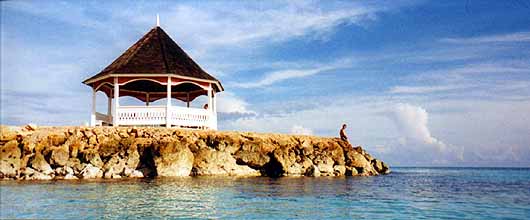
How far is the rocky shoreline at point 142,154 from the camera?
17.2 metres

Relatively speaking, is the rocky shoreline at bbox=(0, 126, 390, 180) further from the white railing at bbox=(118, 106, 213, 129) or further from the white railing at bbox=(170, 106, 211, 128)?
the white railing at bbox=(170, 106, 211, 128)

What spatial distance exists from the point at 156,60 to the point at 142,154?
5.91 m

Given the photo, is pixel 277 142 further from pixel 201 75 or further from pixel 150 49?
pixel 150 49

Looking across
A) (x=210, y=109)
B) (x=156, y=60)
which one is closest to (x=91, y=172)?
(x=156, y=60)

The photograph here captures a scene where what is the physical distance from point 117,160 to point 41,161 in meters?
2.72

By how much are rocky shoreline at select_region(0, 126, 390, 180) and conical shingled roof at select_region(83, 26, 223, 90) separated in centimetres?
371

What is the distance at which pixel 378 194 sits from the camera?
43.3ft

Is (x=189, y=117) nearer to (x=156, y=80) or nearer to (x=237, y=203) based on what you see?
(x=156, y=80)

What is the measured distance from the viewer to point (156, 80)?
71.8 feet

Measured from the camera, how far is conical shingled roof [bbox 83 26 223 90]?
A: 21.9m

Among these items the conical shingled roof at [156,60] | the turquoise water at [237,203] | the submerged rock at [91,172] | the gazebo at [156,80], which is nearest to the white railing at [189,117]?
the gazebo at [156,80]

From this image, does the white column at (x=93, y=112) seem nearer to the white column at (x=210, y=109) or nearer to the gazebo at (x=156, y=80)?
the gazebo at (x=156, y=80)

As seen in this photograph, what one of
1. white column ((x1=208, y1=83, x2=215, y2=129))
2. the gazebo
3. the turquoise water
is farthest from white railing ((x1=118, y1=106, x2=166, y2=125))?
the turquoise water

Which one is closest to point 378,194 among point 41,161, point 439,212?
point 439,212
